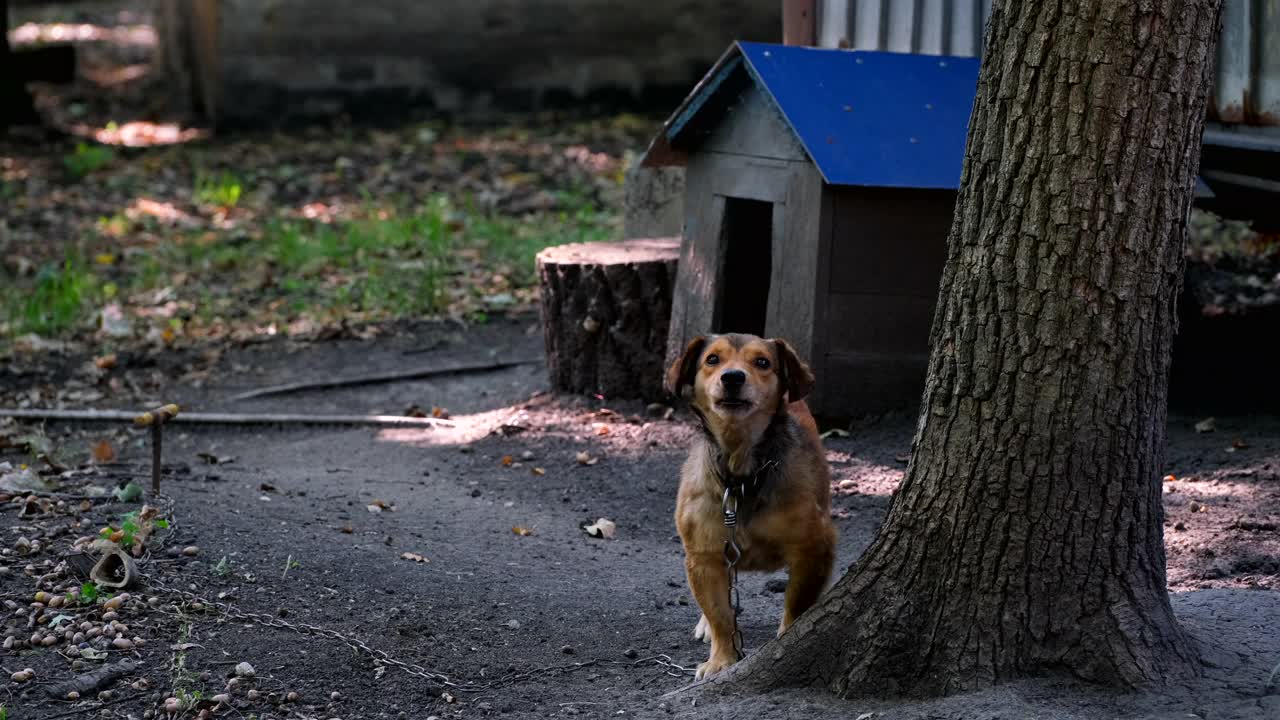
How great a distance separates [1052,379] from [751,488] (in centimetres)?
117

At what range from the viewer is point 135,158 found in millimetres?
15148

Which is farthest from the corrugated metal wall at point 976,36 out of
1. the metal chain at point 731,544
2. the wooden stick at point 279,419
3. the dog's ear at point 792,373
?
the wooden stick at point 279,419

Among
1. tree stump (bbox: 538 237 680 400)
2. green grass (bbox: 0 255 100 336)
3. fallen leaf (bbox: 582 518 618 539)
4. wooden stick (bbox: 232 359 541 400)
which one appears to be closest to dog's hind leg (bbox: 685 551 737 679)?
fallen leaf (bbox: 582 518 618 539)

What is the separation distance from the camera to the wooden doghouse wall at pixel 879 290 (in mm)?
6840

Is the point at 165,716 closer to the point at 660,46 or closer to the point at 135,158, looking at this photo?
the point at 135,158

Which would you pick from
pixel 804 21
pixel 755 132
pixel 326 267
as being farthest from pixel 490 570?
pixel 326 267

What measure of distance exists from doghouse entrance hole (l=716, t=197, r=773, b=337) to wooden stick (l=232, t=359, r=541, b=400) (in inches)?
→ 68.2

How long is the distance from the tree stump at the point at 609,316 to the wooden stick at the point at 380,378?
1.16 meters

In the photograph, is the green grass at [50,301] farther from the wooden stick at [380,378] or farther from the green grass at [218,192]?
the green grass at [218,192]

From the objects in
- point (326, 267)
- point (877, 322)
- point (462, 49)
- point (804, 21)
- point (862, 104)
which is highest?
point (462, 49)

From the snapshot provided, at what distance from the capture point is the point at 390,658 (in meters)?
4.50

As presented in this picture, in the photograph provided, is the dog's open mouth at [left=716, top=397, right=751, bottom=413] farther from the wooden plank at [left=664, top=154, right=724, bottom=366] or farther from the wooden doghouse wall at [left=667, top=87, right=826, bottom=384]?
the wooden plank at [left=664, top=154, right=724, bottom=366]

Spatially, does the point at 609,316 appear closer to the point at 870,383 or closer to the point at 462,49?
the point at 870,383

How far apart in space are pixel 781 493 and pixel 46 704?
2255 millimetres
